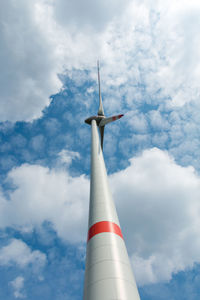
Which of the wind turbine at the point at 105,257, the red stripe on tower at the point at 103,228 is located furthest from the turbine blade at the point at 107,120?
the red stripe on tower at the point at 103,228

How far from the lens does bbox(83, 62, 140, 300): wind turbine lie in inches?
363

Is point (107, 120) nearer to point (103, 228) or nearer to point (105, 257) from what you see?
point (103, 228)

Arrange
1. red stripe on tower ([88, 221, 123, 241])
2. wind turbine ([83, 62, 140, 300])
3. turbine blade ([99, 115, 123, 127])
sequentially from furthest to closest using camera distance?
1. turbine blade ([99, 115, 123, 127])
2. red stripe on tower ([88, 221, 123, 241])
3. wind turbine ([83, 62, 140, 300])

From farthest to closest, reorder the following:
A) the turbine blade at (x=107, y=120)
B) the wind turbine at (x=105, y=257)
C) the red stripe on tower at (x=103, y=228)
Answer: the turbine blade at (x=107, y=120) → the red stripe on tower at (x=103, y=228) → the wind turbine at (x=105, y=257)

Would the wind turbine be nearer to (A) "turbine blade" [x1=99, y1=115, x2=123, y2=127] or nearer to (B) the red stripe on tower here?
(B) the red stripe on tower

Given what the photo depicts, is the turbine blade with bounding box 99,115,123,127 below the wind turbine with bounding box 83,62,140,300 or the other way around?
the other way around

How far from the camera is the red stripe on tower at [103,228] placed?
13.1 meters

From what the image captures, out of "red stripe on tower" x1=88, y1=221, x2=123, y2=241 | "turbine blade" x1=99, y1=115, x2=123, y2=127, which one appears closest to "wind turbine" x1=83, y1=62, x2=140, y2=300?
"red stripe on tower" x1=88, y1=221, x2=123, y2=241

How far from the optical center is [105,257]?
1091cm

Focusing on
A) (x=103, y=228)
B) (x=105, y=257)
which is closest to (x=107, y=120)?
(x=103, y=228)

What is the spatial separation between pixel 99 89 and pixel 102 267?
41.8m

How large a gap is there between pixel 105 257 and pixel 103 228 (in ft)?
7.79

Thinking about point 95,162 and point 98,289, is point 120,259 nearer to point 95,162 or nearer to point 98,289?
point 98,289

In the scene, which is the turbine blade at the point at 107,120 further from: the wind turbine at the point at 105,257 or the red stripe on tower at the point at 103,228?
the red stripe on tower at the point at 103,228
